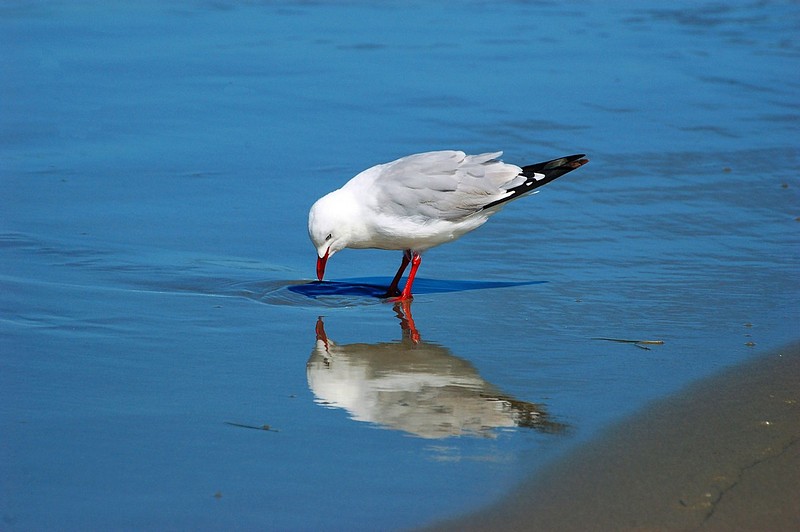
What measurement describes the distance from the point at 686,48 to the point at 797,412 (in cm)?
877

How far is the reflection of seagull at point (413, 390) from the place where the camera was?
427 cm

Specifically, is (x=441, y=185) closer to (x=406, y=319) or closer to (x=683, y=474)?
(x=406, y=319)

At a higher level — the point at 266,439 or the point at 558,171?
Answer: the point at 558,171

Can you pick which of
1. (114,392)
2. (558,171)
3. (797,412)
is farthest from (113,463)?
(558,171)

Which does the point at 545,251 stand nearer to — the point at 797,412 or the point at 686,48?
the point at 797,412

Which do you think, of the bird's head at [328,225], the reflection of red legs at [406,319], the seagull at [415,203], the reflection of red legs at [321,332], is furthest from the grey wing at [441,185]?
the reflection of red legs at [321,332]

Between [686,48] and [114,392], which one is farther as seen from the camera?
[686,48]

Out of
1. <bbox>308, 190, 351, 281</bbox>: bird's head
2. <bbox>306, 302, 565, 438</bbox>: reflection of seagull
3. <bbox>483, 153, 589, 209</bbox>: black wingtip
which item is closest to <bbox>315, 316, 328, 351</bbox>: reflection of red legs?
<bbox>306, 302, 565, 438</bbox>: reflection of seagull

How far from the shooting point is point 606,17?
14141 millimetres

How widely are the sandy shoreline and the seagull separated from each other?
198cm

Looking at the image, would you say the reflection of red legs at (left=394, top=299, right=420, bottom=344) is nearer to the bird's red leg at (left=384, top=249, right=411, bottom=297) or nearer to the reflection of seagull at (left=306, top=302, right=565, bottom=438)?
the reflection of seagull at (left=306, top=302, right=565, bottom=438)

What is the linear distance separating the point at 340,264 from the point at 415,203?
0.81 metres

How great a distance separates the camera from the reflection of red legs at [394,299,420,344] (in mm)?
5457

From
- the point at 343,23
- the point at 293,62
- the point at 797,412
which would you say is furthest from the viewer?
the point at 343,23
